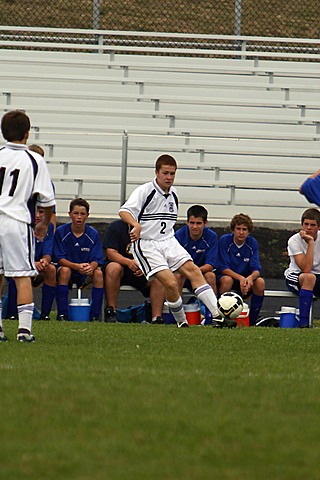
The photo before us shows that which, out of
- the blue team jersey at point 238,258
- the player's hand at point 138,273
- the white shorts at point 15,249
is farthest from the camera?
the blue team jersey at point 238,258

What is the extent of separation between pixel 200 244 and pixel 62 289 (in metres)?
1.64

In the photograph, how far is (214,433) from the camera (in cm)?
433

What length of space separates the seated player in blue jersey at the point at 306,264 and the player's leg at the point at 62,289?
2478 millimetres

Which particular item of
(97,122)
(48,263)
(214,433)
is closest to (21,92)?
(97,122)

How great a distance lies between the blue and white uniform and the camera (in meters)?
10.7

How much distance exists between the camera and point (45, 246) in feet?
37.9

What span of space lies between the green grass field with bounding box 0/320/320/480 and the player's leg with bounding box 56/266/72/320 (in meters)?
3.73

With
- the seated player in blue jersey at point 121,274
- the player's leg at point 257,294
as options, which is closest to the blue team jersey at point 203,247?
the player's leg at point 257,294

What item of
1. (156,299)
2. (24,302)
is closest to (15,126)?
(24,302)

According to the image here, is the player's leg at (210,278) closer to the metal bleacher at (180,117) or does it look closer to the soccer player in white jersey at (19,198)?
the metal bleacher at (180,117)

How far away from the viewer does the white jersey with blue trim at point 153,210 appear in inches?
423

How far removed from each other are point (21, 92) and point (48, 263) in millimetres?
7716

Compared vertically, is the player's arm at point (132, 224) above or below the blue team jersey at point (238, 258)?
above

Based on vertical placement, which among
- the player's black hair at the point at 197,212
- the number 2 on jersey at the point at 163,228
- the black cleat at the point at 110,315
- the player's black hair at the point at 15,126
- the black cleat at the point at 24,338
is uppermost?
the player's black hair at the point at 15,126
